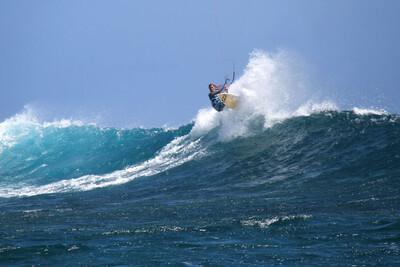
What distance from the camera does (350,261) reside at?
912 cm

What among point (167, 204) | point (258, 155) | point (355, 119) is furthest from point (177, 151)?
point (167, 204)

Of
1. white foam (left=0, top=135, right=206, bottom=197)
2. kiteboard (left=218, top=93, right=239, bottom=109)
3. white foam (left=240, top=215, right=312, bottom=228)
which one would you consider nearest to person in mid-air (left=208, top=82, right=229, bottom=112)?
kiteboard (left=218, top=93, right=239, bottom=109)

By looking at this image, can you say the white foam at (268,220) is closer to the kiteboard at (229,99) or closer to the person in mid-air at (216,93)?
the person in mid-air at (216,93)

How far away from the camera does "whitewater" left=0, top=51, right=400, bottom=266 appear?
1034 cm

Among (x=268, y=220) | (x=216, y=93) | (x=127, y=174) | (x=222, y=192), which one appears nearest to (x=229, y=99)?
(x=216, y=93)

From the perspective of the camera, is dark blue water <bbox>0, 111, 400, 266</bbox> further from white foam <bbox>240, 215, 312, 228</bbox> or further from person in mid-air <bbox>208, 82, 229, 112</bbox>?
person in mid-air <bbox>208, 82, 229, 112</bbox>

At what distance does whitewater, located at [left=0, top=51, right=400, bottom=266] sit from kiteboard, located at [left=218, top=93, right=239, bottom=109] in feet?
0.97

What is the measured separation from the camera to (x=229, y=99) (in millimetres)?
26797

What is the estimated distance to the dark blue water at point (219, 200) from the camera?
33.4 ft

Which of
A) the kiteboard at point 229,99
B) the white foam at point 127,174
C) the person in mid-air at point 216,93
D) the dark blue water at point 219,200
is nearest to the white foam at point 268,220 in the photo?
the dark blue water at point 219,200

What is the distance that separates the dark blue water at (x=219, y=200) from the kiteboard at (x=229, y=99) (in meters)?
1.70

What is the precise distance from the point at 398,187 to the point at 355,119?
7.99m

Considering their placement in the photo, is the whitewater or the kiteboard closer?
the whitewater

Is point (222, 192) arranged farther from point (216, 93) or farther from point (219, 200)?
point (216, 93)
